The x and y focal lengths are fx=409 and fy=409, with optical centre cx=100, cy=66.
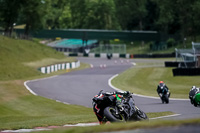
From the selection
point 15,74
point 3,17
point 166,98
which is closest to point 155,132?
point 166,98

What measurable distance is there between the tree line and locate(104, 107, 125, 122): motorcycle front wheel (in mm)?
55201

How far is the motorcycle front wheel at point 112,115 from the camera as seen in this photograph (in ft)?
34.3

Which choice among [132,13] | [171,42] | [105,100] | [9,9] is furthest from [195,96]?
[132,13]

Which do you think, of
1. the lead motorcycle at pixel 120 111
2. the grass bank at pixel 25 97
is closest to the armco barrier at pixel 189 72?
the grass bank at pixel 25 97

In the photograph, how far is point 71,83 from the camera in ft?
122

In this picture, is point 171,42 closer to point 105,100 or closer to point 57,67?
point 57,67

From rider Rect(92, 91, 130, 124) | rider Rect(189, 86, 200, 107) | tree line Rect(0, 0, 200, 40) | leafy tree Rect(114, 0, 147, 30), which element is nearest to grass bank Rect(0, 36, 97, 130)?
rider Rect(92, 91, 130, 124)

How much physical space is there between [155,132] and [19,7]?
6889 cm

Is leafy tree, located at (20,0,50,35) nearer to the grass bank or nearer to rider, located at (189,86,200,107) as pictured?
the grass bank

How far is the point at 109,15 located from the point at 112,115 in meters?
112

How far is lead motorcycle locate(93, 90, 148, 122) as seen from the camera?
10.6 m

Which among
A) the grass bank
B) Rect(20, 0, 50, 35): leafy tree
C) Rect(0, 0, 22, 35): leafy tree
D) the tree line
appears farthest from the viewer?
the tree line

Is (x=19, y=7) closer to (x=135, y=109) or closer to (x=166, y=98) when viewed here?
(x=166, y=98)

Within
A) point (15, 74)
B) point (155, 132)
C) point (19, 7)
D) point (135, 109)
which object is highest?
point (19, 7)
